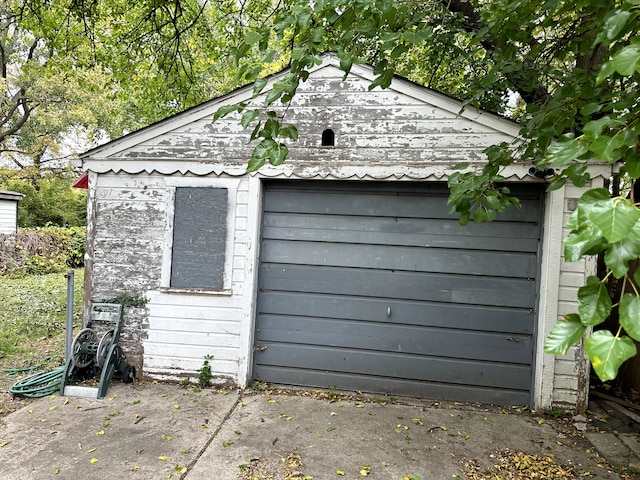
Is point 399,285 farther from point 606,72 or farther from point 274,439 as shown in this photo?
point 606,72

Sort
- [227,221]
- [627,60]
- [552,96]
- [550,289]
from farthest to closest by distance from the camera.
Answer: [227,221], [550,289], [552,96], [627,60]

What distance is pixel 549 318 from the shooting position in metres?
3.62

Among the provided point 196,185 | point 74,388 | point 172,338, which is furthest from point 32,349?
point 196,185

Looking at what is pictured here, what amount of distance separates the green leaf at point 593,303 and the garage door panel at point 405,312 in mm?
2981

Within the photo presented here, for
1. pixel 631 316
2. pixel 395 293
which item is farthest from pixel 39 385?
pixel 631 316

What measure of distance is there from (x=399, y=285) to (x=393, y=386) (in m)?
1.04

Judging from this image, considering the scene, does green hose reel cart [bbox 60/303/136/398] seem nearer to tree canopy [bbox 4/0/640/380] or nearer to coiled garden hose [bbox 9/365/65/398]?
coiled garden hose [bbox 9/365/65/398]

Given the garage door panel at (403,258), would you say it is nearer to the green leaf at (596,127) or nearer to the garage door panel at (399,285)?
the garage door panel at (399,285)

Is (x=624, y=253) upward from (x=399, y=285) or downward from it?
upward

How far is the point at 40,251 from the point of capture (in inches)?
468

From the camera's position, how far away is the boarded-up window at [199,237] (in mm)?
4012

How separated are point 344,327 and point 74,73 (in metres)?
6.71

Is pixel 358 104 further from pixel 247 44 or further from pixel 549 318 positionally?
pixel 549 318

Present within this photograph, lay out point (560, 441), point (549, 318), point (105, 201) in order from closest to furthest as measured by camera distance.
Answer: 1. point (560, 441)
2. point (549, 318)
3. point (105, 201)
